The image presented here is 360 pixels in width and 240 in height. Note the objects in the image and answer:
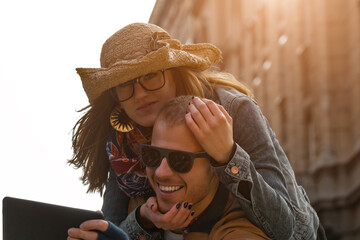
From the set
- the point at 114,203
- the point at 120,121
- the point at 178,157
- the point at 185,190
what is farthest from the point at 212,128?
the point at 114,203

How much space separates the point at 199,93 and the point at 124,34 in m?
0.54

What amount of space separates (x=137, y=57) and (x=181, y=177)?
915 millimetres

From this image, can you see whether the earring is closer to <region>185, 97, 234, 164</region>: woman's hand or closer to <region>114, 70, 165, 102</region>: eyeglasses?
<region>114, 70, 165, 102</region>: eyeglasses

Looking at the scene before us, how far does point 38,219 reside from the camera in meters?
2.62

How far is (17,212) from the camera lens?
2.60 m

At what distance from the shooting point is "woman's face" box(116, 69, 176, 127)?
347cm

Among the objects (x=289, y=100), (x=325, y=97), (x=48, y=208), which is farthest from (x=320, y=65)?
(x=48, y=208)

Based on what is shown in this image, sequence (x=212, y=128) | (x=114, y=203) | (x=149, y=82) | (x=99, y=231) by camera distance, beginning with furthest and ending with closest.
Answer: (x=114, y=203)
(x=149, y=82)
(x=212, y=128)
(x=99, y=231)

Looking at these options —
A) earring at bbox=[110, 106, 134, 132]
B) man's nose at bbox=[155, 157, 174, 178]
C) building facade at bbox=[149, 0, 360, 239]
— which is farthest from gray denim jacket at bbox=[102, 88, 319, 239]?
building facade at bbox=[149, 0, 360, 239]

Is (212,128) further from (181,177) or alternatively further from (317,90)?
(317,90)

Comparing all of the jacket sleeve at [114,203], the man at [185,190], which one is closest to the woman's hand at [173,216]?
the man at [185,190]

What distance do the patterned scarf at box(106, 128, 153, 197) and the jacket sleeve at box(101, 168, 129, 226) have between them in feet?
0.55

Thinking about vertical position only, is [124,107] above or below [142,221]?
above

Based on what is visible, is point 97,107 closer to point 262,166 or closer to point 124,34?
point 124,34
